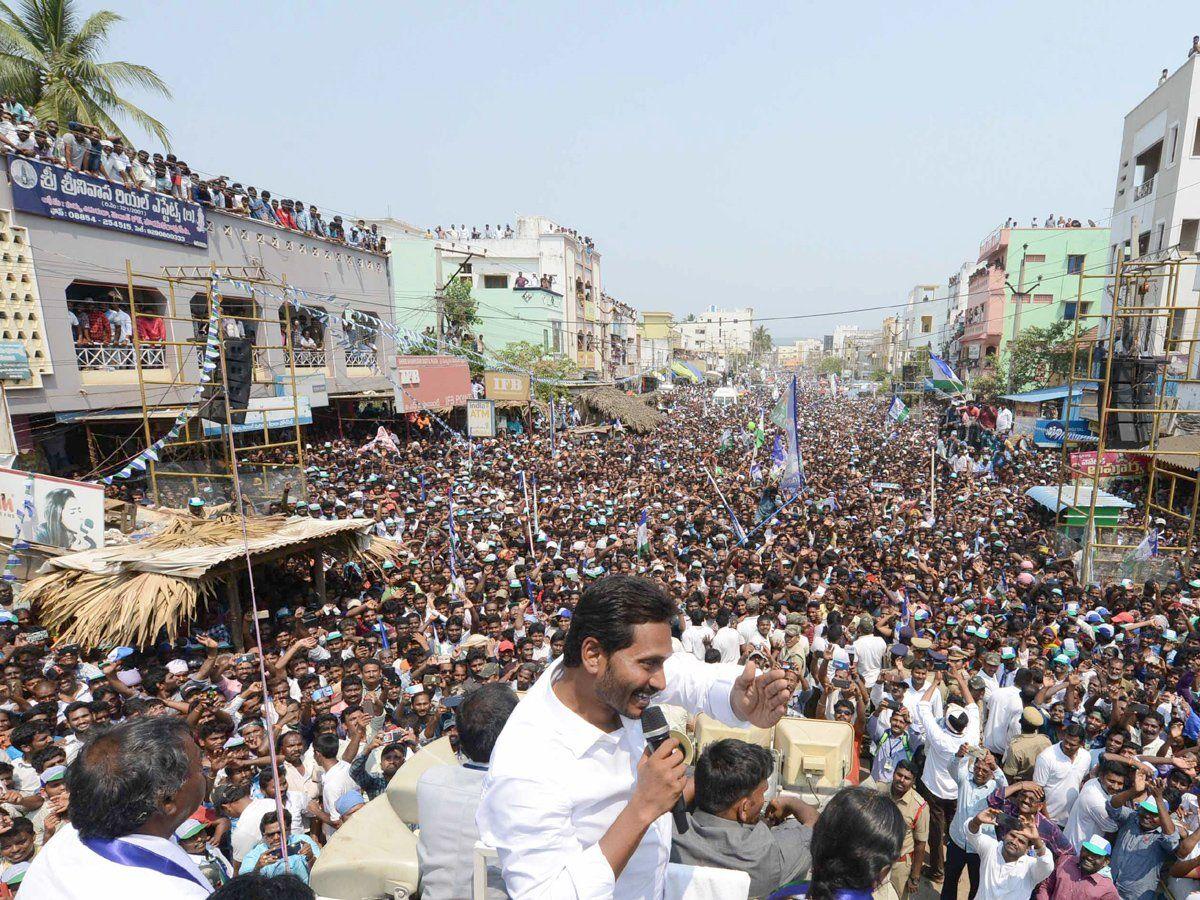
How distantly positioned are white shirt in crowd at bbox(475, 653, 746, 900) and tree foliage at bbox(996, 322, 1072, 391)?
105ft

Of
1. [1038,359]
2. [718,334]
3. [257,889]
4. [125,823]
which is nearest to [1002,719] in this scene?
[257,889]

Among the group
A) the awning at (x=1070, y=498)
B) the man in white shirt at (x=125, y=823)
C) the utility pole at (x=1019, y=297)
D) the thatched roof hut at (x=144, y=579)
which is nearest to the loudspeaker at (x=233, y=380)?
the thatched roof hut at (x=144, y=579)

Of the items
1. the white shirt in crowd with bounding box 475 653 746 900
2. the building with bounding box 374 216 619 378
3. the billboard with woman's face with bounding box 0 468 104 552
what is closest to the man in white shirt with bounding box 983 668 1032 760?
the white shirt in crowd with bounding box 475 653 746 900

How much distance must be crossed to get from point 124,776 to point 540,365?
29.9 m

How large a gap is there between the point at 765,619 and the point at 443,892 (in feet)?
18.5

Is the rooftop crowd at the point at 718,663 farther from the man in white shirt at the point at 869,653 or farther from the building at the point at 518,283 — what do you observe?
the building at the point at 518,283

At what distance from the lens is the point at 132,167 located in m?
14.3

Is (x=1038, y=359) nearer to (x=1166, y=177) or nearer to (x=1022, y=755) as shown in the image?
(x=1166, y=177)

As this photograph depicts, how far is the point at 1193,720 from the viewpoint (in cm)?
509

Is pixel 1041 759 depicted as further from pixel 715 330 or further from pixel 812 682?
pixel 715 330

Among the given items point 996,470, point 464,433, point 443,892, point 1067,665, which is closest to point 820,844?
point 443,892

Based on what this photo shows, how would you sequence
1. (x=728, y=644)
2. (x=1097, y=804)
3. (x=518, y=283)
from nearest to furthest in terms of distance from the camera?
(x=1097, y=804) → (x=728, y=644) → (x=518, y=283)

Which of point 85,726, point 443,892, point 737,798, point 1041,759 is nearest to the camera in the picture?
point 443,892

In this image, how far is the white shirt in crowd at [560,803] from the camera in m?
1.34
